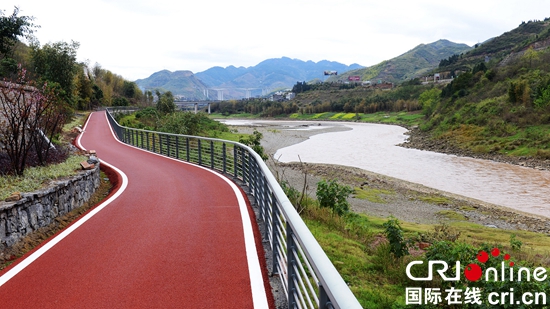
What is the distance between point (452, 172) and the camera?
2930cm

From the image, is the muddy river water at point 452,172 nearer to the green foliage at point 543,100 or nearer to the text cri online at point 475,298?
the green foliage at point 543,100

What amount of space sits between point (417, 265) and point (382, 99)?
117m

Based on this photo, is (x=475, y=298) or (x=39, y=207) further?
(x=39, y=207)

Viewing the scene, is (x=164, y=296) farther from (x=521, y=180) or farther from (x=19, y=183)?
(x=521, y=180)

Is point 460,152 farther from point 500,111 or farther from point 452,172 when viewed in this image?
Answer: point 452,172

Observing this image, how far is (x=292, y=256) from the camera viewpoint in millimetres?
3455

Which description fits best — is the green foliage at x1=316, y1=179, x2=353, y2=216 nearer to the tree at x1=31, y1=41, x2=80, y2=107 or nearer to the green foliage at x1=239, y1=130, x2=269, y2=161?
the green foliage at x1=239, y1=130, x2=269, y2=161

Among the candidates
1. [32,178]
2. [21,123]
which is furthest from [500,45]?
[32,178]

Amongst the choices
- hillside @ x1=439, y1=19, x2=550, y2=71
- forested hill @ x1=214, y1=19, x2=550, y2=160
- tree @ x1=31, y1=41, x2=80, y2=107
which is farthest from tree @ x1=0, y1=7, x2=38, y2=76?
hillside @ x1=439, y1=19, x2=550, y2=71

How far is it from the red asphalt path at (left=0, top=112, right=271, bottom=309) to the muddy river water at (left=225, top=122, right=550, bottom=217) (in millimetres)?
16932

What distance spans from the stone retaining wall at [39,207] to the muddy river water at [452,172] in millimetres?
16216

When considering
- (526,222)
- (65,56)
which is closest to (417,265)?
(526,222)

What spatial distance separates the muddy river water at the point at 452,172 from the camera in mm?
21578

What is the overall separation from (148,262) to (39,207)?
3.06 meters
